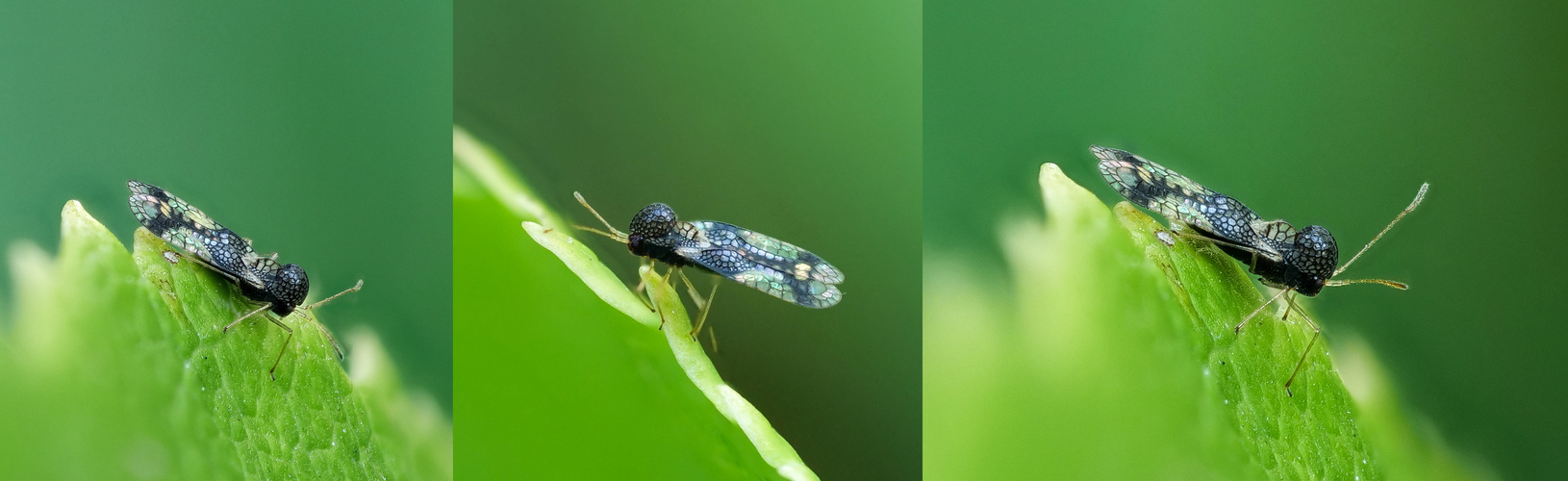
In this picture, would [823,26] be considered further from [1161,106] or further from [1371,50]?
[1371,50]

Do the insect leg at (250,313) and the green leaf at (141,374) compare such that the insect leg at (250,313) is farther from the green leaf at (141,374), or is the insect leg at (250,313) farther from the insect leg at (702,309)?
the insect leg at (702,309)

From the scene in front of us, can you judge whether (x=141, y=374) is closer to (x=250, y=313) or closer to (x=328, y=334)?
(x=250, y=313)

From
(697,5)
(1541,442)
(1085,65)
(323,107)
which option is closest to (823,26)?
(697,5)

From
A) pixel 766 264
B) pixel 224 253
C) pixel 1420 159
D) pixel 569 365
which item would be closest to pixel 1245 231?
pixel 1420 159

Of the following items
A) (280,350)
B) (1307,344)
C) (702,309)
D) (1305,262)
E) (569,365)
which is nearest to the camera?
(1305,262)

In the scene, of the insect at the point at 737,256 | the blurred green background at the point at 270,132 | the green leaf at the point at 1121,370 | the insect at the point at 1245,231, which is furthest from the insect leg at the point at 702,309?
the insect at the point at 1245,231

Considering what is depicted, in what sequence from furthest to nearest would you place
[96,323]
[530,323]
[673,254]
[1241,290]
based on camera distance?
1. [530,323]
2. [673,254]
3. [1241,290]
4. [96,323]
